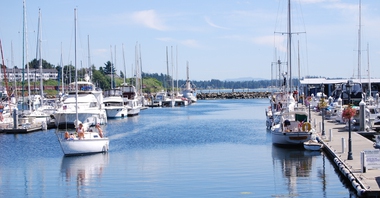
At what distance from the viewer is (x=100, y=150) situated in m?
40.5

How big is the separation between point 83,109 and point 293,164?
127 ft

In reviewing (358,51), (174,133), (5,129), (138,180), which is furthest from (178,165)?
(358,51)

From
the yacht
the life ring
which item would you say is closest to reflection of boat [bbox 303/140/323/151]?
the life ring

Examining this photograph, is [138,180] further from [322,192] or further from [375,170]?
[375,170]

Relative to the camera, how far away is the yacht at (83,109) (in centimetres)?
6531

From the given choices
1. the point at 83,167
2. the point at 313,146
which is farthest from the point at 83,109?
the point at 313,146

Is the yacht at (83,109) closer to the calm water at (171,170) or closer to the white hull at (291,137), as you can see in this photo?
the calm water at (171,170)

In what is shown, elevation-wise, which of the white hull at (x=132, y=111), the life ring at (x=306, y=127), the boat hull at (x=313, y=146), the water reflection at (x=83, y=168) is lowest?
the water reflection at (x=83, y=168)

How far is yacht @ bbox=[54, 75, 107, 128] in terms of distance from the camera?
65312 millimetres

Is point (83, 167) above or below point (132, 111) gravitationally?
below

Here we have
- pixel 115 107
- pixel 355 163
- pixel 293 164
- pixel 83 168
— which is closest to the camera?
pixel 355 163

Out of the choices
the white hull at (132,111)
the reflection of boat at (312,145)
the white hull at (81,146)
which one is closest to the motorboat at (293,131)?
the reflection of boat at (312,145)

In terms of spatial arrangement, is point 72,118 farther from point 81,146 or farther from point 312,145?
point 312,145

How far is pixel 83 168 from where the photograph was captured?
35.1 meters
